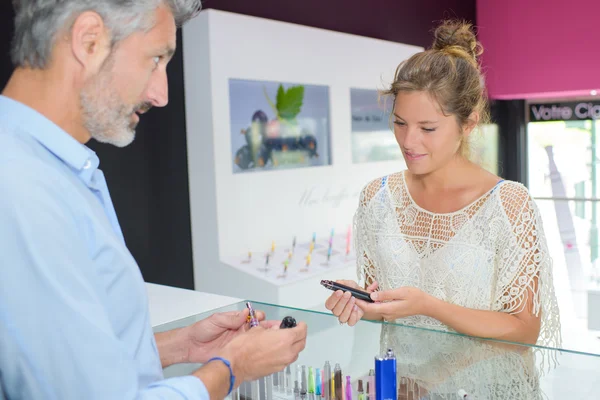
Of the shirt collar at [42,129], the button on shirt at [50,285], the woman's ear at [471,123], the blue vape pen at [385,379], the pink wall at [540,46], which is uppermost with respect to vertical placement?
the pink wall at [540,46]

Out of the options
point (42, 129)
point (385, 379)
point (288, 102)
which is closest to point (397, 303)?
point (385, 379)

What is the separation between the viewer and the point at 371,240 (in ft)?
6.65

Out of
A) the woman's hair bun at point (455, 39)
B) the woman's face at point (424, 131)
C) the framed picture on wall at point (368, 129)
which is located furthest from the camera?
the framed picture on wall at point (368, 129)

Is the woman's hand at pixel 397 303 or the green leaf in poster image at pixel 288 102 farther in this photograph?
the green leaf in poster image at pixel 288 102

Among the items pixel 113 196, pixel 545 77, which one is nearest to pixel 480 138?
pixel 113 196

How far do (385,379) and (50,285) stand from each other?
0.64 metres

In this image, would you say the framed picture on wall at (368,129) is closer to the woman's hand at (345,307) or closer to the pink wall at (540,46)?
the pink wall at (540,46)

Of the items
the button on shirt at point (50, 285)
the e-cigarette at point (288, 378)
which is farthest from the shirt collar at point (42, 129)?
the e-cigarette at point (288, 378)

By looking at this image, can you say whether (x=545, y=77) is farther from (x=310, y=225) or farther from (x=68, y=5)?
(x=68, y=5)

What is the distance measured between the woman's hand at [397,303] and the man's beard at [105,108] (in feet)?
2.59

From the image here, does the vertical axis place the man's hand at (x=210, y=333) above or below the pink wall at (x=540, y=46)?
below

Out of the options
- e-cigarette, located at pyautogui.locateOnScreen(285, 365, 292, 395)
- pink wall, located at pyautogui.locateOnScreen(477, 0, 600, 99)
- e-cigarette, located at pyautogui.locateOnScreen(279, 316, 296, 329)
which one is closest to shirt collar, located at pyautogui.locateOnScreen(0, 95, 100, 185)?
e-cigarette, located at pyautogui.locateOnScreen(279, 316, 296, 329)

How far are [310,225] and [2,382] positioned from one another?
3.57m

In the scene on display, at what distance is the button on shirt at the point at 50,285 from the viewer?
2.38 ft
